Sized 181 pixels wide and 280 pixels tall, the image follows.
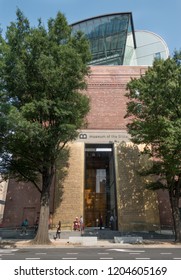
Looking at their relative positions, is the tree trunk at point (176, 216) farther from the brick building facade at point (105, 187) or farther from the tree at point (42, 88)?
the tree at point (42, 88)

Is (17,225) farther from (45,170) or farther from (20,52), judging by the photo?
(20,52)

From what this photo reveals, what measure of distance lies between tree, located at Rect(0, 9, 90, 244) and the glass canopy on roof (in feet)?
88.8

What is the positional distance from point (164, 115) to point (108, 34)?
29.9 metres

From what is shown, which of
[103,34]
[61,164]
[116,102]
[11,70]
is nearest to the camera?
[11,70]

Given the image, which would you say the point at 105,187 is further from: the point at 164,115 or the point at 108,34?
the point at 108,34

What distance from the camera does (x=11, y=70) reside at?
1831 cm

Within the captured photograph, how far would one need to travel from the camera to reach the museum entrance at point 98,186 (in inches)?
1289

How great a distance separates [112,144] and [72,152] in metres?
4.54

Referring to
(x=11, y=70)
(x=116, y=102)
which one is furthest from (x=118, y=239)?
(x=116, y=102)

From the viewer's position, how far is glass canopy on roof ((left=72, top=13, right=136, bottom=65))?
1777 inches

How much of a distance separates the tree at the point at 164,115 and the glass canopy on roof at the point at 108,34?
26.1 metres

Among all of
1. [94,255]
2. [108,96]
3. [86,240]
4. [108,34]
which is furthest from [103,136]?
[108,34]

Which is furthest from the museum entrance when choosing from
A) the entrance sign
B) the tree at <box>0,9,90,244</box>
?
the tree at <box>0,9,90,244</box>

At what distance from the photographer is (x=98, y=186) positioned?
116 ft
